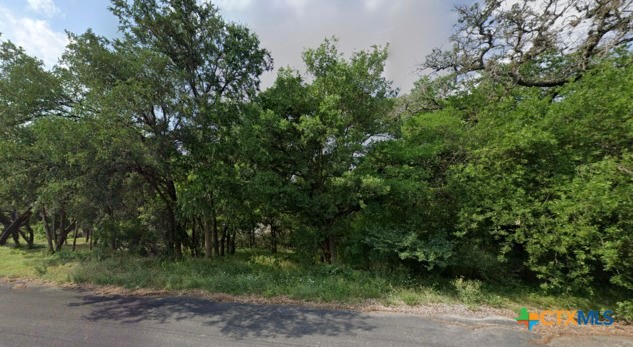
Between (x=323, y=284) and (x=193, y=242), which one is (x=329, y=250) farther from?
(x=193, y=242)

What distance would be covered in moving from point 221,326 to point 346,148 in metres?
5.64

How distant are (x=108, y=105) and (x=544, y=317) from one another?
1249 cm

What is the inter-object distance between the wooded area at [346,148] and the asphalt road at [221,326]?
2476mm

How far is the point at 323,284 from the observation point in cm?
721

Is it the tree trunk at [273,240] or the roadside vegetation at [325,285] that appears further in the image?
the tree trunk at [273,240]

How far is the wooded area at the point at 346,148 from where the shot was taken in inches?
287

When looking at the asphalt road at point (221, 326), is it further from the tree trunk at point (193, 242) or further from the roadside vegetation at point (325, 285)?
the tree trunk at point (193, 242)

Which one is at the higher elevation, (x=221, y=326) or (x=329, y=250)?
(x=329, y=250)

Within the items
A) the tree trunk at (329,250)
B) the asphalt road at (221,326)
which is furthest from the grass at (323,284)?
the tree trunk at (329,250)

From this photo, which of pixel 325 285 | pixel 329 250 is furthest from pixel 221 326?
pixel 329 250

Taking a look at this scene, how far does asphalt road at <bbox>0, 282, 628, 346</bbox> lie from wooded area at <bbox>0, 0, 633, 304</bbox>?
248cm

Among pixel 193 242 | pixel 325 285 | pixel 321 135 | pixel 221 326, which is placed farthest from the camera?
pixel 193 242

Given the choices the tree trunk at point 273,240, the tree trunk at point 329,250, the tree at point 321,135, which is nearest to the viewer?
the tree at point 321,135

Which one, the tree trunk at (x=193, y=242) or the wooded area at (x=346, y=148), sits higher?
the wooded area at (x=346, y=148)
